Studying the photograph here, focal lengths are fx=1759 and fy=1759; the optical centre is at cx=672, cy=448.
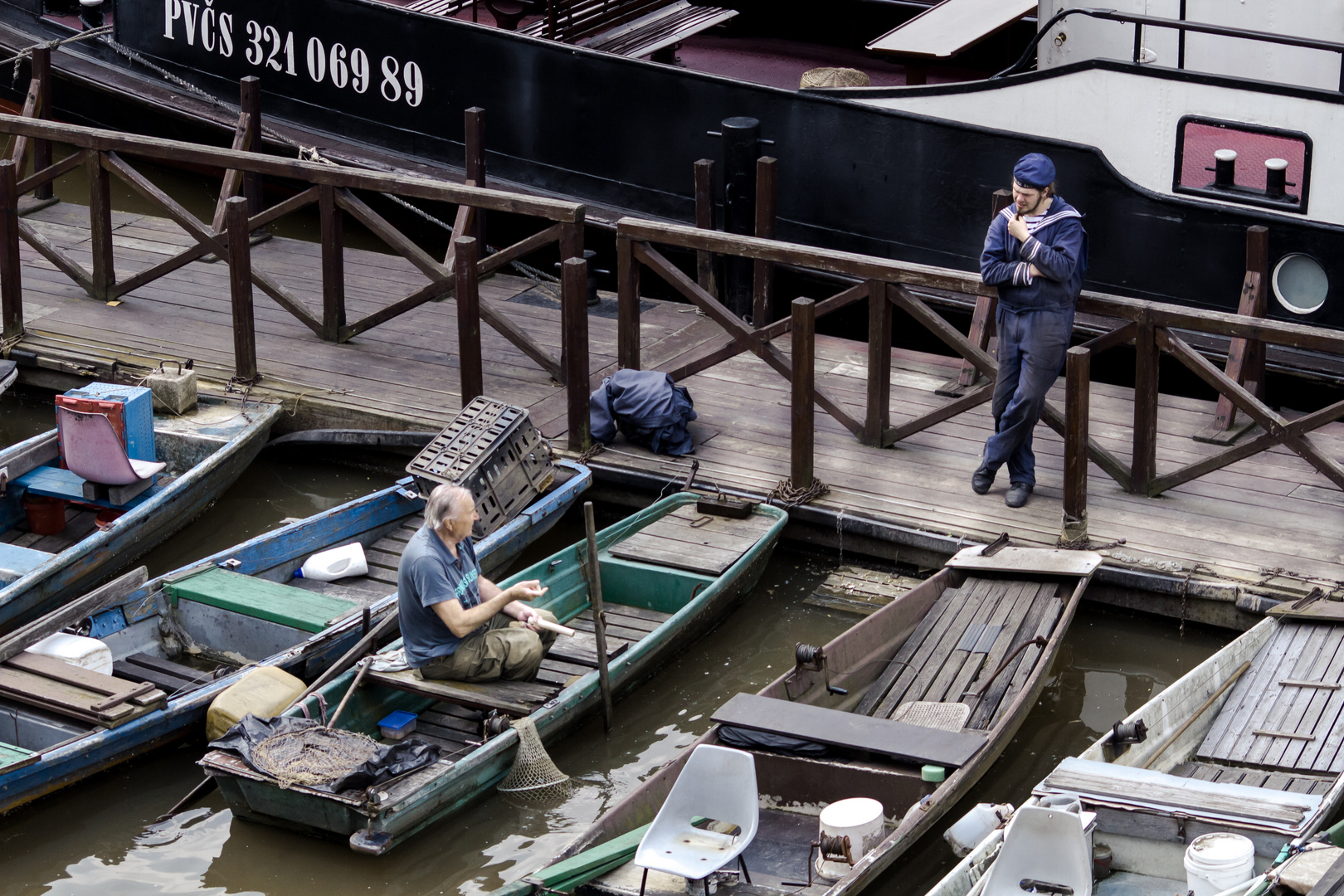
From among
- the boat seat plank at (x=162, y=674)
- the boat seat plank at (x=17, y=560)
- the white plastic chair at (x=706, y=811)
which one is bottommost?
the boat seat plank at (x=162, y=674)

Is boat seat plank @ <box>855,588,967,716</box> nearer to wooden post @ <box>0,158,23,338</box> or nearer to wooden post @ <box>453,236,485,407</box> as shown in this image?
wooden post @ <box>453,236,485,407</box>

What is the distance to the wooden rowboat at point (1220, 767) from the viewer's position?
6738 mm

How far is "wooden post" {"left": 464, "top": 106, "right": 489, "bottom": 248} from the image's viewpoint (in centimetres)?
1260

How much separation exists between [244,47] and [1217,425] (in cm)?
902

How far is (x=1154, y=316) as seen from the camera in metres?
9.11

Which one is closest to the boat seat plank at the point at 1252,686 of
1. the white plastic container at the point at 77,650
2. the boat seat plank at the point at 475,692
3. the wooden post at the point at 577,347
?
the boat seat plank at the point at 475,692

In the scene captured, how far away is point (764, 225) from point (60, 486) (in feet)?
15.7

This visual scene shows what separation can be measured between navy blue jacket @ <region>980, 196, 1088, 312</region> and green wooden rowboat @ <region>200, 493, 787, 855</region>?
176 centimetres

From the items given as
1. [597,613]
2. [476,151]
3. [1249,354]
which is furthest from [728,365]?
[597,613]

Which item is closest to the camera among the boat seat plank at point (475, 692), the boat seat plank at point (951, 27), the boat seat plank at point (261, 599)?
the boat seat plank at point (475, 692)

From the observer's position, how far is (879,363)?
1002 centimetres

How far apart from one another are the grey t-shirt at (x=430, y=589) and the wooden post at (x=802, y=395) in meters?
2.49

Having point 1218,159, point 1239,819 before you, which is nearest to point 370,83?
point 1218,159

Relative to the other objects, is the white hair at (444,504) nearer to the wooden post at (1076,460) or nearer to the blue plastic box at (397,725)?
the blue plastic box at (397,725)
